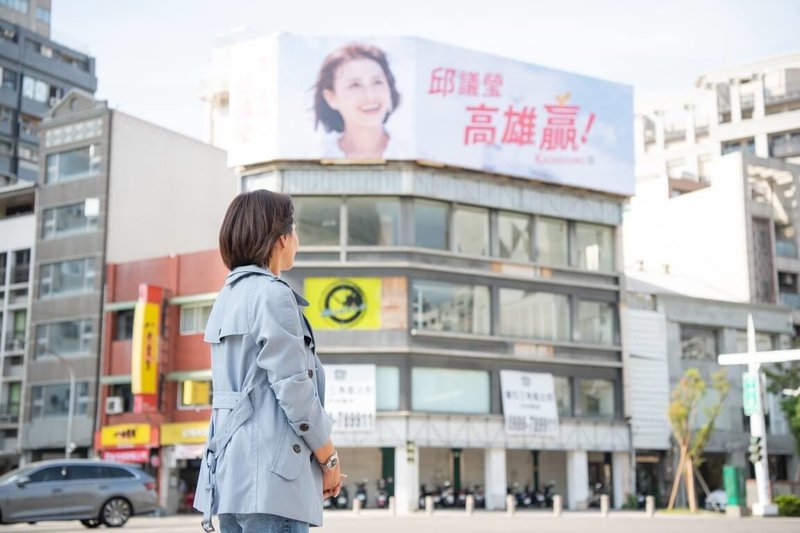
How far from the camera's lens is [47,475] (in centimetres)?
2200

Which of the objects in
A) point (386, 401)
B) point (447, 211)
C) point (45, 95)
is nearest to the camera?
point (386, 401)

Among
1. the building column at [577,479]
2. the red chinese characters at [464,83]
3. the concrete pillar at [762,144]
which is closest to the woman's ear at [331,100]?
the red chinese characters at [464,83]

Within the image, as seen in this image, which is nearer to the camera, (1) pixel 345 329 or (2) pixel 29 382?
(1) pixel 345 329

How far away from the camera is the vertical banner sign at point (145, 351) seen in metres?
41.0

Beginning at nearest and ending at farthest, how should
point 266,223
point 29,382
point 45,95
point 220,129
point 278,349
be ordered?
point 278,349 < point 266,223 < point 29,382 < point 220,129 < point 45,95

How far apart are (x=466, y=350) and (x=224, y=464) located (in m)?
37.7

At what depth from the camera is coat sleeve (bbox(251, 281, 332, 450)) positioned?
3430mm

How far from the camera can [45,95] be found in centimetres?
7438

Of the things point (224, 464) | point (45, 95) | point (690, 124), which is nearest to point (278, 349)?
point (224, 464)

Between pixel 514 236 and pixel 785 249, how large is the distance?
1939cm

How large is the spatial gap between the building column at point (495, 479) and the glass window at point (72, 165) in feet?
66.8

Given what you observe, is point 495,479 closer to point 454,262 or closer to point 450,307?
point 450,307

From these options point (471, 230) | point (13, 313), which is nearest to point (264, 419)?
point (471, 230)

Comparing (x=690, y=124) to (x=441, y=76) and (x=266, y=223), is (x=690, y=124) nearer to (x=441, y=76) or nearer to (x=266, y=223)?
(x=441, y=76)
